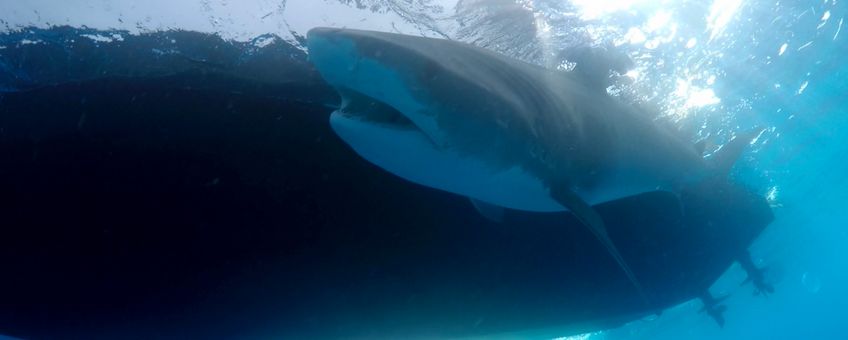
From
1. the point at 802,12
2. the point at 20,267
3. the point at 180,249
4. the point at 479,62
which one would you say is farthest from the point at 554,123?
the point at 802,12

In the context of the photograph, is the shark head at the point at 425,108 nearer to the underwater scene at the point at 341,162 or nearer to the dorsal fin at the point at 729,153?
the underwater scene at the point at 341,162

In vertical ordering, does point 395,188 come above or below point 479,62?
above

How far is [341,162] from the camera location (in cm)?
652

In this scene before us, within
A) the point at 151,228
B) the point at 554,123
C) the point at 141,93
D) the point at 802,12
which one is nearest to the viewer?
the point at 554,123

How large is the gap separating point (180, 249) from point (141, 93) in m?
2.19

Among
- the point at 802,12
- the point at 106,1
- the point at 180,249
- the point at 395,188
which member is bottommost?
the point at 180,249

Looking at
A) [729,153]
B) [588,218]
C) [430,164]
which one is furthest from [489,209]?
[729,153]

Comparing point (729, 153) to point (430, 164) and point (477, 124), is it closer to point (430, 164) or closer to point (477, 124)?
point (477, 124)

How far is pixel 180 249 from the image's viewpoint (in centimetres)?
658

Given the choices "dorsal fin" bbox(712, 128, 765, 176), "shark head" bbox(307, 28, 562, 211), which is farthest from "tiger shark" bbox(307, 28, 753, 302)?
"dorsal fin" bbox(712, 128, 765, 176)

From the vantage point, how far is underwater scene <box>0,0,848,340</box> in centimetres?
348

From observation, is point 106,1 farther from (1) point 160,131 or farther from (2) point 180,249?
(2) point 180,249

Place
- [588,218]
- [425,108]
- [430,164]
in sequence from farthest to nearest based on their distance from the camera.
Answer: [588,218]
[430,164]
[425,108]

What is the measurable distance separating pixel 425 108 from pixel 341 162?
3.83 meters
